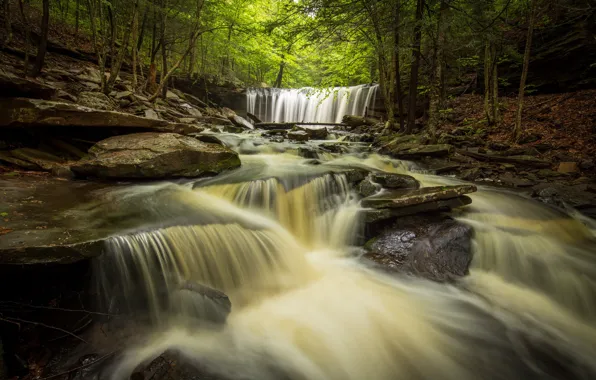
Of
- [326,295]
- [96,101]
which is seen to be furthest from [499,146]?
[96,101]

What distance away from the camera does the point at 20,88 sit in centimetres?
494

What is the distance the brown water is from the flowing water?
16mm

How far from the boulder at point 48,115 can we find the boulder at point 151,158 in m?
0.45

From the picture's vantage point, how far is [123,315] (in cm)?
279

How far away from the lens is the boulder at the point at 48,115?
15.1 feet

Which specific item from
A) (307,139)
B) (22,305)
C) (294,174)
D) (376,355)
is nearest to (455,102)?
(307,139)

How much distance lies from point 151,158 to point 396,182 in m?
5.05

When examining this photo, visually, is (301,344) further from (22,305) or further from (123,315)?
(22,305)

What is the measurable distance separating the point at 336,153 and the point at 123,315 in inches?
304

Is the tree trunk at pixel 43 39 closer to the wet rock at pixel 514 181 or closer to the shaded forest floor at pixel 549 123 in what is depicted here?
the wet rock at pixel 514 181

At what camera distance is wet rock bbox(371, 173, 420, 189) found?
5.94 metres

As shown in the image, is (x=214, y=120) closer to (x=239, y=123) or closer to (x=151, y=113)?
(x=239, y=123)

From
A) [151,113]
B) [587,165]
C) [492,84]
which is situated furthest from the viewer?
[492,84]

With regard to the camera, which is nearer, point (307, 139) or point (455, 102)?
point (307, 139)
